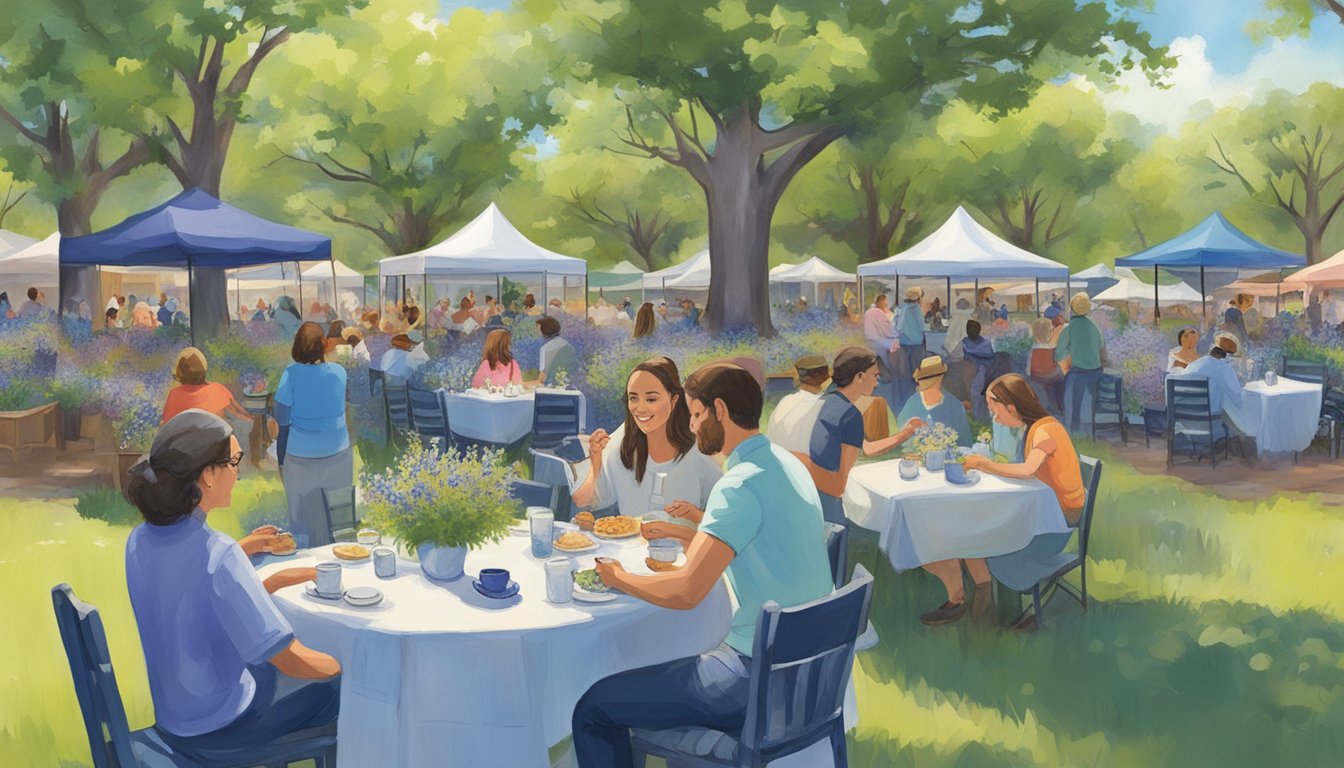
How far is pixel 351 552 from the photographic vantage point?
13.4ft

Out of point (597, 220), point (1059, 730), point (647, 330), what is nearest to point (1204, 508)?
point (1059, 730)

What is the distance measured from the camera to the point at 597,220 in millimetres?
47750

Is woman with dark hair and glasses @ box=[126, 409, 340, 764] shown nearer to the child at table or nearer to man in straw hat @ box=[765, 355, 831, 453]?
man in straw hat @ box=[765, 355, 831, 453]

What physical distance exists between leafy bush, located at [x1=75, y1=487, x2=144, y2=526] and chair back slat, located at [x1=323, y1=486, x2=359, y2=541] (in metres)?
3.97

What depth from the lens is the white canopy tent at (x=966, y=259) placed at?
14711 millimetres

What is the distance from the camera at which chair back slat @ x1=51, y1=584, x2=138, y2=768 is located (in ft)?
9.68

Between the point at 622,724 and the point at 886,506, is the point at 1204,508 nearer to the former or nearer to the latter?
the point at 886,506

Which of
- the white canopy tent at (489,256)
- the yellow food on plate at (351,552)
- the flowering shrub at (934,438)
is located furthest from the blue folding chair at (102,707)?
the white canopy tent at (489,256)

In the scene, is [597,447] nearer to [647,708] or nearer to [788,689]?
[647,708]

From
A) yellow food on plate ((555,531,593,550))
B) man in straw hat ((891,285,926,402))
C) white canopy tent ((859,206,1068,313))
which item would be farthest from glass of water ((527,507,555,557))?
man in straw hat ((891,285,926,402))

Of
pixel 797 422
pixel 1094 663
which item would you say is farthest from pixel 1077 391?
→ pixel 797 422

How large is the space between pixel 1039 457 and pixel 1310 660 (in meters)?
1.61

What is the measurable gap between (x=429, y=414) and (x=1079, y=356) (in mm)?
6774

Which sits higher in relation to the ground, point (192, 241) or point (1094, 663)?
point (192, 241)
